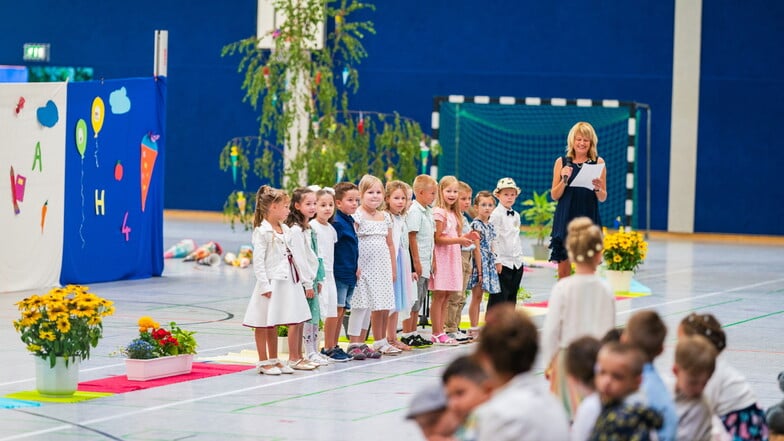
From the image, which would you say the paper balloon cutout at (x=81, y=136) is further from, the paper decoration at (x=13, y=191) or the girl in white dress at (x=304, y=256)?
the girl in white dress at (x=304, y=256)

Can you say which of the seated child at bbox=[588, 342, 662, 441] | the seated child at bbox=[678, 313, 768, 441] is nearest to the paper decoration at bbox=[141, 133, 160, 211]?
the seated child at bbox=[678, 313, 768, 441]

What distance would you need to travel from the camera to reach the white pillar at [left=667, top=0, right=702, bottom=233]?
24.5 meters

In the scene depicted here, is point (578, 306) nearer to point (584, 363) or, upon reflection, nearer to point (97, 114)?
point (584, 363)

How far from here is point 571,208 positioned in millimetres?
9992

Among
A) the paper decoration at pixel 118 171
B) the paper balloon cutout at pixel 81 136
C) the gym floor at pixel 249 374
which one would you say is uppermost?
the paper balloon cutout at pixel 81 136

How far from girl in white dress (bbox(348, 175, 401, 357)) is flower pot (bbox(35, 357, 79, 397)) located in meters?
2.36

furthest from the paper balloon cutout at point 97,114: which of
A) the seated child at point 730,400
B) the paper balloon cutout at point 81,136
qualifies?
the seated child at point 730,400

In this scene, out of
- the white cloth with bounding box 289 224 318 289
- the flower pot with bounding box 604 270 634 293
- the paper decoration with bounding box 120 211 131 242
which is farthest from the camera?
the paper decoration with bounding box 120 211 131 242

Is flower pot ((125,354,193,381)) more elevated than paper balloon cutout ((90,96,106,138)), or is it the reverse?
paper balloon cutout ((90,96,106,138))

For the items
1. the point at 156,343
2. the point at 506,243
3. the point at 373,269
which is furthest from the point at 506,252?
the point at 156,343

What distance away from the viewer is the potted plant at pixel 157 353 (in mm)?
8422

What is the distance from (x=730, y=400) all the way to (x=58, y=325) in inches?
163

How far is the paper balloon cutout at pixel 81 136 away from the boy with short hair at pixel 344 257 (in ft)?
18.0

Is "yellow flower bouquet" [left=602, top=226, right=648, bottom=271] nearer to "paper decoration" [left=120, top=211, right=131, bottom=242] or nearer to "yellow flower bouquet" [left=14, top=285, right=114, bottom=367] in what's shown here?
"paper decoration" [left=120, top=211, right=131, bottom=242]
